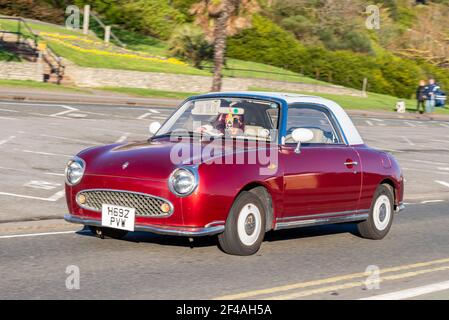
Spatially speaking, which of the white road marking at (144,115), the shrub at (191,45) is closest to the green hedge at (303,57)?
the shrub at (191,45)

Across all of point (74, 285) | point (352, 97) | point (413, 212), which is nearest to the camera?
point (74, 285)

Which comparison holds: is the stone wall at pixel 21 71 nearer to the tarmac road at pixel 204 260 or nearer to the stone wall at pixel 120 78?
the stone wall at pixel 120 78

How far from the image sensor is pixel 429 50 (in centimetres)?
7331

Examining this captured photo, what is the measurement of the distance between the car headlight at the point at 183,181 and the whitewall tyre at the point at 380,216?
10.4 ft

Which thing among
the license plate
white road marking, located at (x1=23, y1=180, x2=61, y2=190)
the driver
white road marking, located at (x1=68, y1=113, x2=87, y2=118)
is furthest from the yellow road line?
white road marking, located at (x1=68, y1=113, x2=87, y2=118)

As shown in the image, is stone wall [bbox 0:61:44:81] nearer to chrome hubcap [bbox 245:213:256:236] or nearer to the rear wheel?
the rear wheel

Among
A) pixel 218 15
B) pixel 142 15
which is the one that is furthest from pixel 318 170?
pixel 142 15

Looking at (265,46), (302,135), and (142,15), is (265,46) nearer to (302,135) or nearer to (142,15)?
(142,15)

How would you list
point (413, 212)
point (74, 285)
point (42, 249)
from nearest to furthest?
point (74, 285)
point (42, 249)
point (413, 212)

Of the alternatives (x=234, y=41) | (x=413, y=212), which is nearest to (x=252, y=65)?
(x=234, y=41)

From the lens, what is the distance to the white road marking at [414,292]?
706cm

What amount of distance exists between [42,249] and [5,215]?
2.16 meters

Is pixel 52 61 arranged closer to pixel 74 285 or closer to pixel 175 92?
pixel 175 92

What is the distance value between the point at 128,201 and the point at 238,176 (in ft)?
3.62
